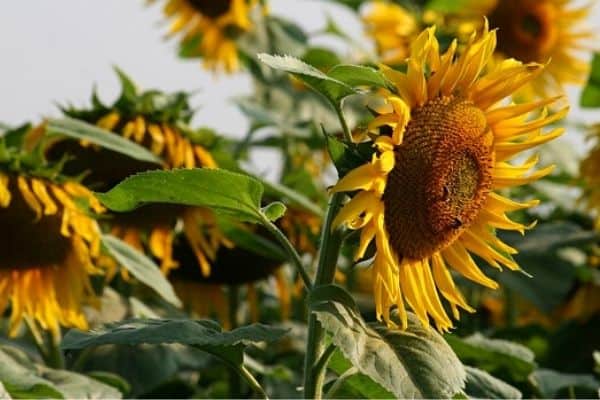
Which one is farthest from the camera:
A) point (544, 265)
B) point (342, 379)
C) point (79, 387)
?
point (544, 265)

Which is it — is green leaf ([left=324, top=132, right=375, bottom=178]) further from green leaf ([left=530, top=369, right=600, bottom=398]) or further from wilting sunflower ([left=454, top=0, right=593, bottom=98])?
wilting sunflower ([left=454, top=0, right=593, bottom=98])

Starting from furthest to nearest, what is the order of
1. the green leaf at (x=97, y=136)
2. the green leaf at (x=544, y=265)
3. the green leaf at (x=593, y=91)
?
the green leaf at (x=593, y=91) → the green leaf at (x=544, y=265) → the green leaf at (x=97, y=136)

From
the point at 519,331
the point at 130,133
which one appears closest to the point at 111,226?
the point at 130,133

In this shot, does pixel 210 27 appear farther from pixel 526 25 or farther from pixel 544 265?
pixel 544 265

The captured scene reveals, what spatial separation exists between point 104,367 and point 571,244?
2.51 feet

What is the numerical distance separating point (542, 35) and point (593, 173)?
54cm

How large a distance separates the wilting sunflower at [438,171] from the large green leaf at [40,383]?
317 millimetres

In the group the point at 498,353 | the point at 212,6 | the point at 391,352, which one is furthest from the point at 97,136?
the point at 212,6

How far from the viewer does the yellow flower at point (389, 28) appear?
8.97ft

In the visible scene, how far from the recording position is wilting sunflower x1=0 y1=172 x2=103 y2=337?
5.19 ft

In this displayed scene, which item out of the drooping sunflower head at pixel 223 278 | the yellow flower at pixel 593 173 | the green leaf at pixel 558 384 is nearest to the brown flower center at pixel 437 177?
the green leaf at pixel 558 384

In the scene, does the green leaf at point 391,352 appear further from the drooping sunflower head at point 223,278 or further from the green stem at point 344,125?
the drooping sunflower head at point 223,278

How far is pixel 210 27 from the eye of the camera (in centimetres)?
287

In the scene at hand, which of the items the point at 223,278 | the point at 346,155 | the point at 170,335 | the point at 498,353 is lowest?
the point at 223,278
